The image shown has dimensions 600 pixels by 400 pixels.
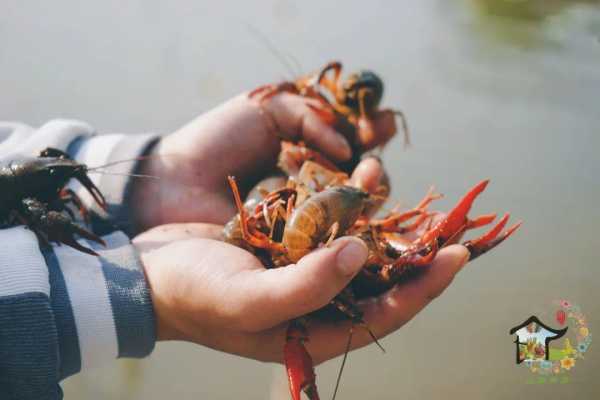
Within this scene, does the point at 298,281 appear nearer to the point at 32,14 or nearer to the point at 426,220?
the point at 426,220

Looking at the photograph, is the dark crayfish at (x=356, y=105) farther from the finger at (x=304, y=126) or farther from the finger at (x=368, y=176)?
the finger at (x=368, y=176)

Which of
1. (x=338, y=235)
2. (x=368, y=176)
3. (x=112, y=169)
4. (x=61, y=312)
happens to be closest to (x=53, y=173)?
(x=112, y=169)

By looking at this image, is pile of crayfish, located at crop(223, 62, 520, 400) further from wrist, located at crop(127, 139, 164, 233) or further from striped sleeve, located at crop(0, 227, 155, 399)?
wrist, located at crop(127, 139, 164, 233)

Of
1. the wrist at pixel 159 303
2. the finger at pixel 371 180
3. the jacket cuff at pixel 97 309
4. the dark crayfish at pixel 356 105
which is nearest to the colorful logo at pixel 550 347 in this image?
the finger at pixel 371 180

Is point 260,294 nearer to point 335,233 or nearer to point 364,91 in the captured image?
point 335,233

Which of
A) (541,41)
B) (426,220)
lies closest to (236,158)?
(426,220)
